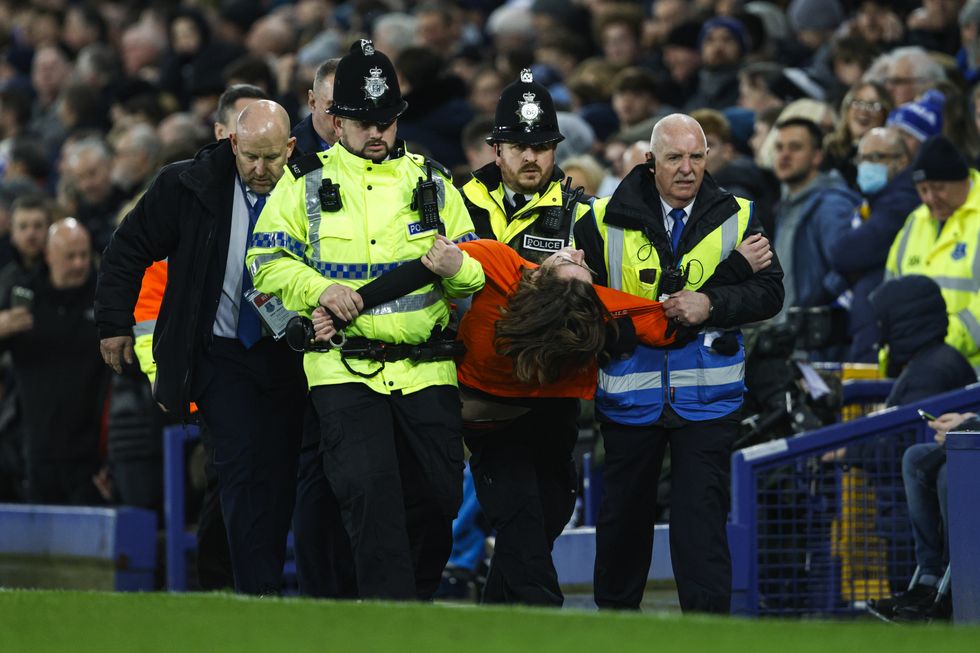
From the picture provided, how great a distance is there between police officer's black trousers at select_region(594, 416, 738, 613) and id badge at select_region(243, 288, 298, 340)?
1.33 metres

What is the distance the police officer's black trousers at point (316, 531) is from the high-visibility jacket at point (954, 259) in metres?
3.23

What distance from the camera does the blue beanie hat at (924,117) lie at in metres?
10.9

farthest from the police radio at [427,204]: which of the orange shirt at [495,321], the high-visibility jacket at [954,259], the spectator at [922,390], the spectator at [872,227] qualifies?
the spectator at [872,227]

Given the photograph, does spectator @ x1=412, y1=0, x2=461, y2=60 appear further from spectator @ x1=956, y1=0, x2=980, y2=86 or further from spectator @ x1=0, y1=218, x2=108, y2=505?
spectator @ x1=956, y1=0, x2=980, y2=86

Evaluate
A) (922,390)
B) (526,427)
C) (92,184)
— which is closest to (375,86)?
(526,427)

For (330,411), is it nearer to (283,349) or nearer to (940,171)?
(283,349)

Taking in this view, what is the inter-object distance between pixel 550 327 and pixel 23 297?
6037mm

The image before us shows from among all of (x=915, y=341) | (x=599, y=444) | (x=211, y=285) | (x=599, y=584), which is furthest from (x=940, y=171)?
Result: (x=211, y=285)

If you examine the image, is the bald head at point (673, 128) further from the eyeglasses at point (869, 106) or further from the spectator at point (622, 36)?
the spectator at point (622, 36)

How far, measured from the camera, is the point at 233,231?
310 inches

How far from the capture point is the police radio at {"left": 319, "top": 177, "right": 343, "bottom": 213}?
7.09 m

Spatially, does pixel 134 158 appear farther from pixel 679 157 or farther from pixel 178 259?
pixel 679 157

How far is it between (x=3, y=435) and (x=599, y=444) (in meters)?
4.93

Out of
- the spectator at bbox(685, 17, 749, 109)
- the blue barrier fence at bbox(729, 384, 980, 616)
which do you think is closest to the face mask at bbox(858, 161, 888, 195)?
the blue barrier fence at bbox(729, 384, 980, 616)
